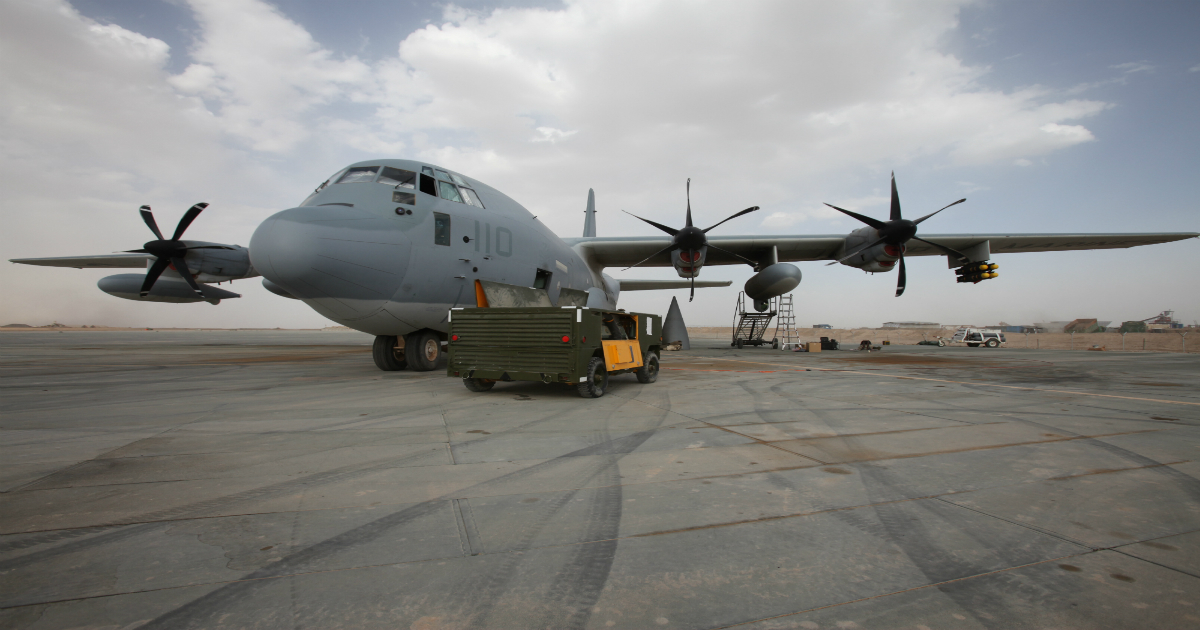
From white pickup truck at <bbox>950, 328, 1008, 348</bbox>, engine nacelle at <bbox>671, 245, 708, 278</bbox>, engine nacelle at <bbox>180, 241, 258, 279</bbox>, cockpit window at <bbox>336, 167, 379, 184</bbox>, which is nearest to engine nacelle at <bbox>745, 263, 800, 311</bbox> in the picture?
engine nacelle at <bbox>671, 245, 708, 278</bbox>

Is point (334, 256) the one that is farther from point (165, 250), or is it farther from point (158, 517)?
point (165, 250)

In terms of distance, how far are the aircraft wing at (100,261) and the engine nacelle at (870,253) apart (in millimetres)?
28739

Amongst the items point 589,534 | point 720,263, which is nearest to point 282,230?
point 589,534

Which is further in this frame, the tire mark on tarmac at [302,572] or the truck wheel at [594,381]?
the truck wheel at [594,381]

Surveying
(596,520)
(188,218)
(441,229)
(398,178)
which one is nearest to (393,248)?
(441,229)

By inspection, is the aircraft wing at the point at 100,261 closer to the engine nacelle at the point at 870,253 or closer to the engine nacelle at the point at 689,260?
the engine nacelle at the point at 689,260

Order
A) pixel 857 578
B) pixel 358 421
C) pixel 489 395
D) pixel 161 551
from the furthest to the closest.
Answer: pixel 489 395
pixel 358 421
pixel 161 551
pixel 857 578

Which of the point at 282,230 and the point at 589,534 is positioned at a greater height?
the point at 282,230

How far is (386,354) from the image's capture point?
448 inches

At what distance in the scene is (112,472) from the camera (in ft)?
11.6

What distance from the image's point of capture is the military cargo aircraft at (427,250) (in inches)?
336

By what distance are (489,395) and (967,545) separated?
6314 mm

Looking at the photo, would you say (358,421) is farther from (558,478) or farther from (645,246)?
(645,246)

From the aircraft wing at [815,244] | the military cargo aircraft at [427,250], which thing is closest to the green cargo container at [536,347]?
the military cargo aircraft at [427,250]
